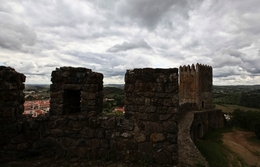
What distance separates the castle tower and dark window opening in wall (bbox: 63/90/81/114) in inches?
1022

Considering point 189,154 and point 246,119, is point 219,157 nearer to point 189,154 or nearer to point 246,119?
point 189,154

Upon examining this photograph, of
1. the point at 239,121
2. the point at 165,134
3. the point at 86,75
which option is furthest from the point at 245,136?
the point at 86,75

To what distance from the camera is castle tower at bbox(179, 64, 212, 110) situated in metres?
29.0

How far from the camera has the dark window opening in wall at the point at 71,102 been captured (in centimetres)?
462

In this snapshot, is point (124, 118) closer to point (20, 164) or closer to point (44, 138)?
point (44, 138)

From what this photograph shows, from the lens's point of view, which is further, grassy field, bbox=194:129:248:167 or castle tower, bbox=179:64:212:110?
castle tower, bbox=179:64:212:110

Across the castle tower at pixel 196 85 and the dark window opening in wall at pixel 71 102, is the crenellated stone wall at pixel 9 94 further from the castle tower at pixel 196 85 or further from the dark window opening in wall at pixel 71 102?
the castle tower at pixel 196 85

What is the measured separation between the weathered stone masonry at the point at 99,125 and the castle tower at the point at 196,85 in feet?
84.7

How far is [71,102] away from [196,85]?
27.2 meters

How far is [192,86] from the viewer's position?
96.6 feet

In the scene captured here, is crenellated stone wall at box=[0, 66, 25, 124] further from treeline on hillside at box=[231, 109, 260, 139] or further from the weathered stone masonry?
treeline on hillside at box=[231, 109, 260, 139]

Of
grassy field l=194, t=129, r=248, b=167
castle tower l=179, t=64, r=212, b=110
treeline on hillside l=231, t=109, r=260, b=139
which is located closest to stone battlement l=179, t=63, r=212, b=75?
castle tower l=179, t=64, r=212, b=110

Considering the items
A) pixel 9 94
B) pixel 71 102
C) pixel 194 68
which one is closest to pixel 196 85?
pixel 194 68

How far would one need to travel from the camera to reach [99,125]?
4363mm
